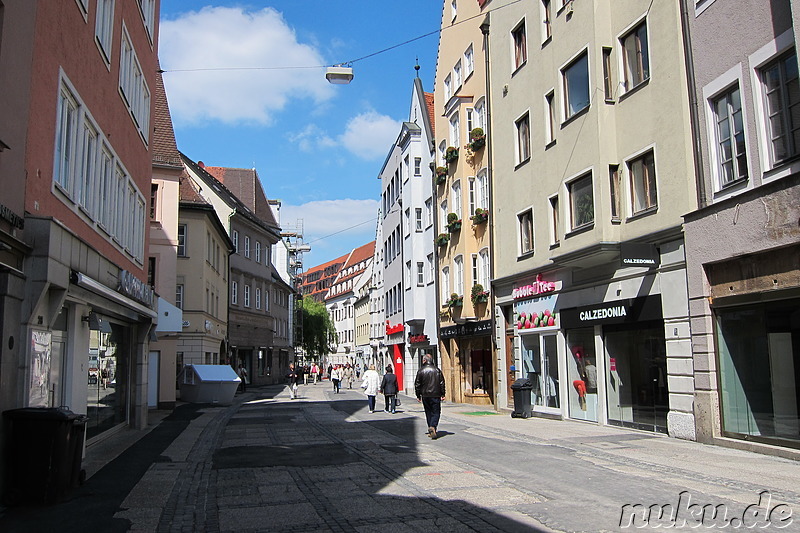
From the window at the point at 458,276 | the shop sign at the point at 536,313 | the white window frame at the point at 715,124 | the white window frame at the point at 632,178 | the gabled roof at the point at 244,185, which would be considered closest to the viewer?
the white window frame at the point at 715,124

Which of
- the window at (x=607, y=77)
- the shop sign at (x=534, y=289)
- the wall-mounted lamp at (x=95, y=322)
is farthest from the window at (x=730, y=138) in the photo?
the wall-mounted lamp at (x=95, y=322)

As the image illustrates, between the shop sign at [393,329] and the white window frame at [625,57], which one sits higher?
the white window frame at [625,57]

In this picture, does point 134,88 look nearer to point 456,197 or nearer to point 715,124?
point 715,124

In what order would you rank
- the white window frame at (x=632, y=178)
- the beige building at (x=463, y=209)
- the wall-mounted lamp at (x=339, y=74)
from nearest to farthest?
the white window frame at (x=632, y=178)
the wall-mounted lamp at (x=339, y=74)
the beige building at (x=463, y=209)

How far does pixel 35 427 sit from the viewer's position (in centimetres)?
846

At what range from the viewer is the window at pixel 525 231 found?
22250 mm

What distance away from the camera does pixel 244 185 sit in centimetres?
6188

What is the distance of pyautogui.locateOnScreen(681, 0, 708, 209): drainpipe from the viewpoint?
1400 cm

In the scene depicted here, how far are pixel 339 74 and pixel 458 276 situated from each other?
13143 millimetres

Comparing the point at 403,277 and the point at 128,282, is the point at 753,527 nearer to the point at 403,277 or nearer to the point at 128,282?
the point at 128,282

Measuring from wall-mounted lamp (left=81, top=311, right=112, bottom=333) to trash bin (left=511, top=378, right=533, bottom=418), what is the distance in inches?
467

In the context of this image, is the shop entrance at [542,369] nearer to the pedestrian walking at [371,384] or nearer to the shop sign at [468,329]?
the shop sign at [468,329]

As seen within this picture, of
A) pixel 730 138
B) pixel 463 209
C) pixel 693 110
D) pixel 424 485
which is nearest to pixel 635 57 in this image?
pixel 693 110

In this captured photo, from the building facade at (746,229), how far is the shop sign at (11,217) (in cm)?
1137
